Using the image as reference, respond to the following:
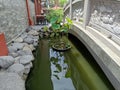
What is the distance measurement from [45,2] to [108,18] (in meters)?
13.2

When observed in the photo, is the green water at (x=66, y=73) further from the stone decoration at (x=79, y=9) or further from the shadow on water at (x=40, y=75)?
the stone decoration at (x=79, y=9)

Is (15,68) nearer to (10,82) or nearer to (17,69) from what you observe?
(17,69)

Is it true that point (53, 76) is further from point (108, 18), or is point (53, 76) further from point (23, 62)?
point (108, 18)

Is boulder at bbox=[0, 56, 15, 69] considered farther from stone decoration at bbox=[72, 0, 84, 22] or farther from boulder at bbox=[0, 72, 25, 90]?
stone decoration at bbox=[72, 0, 84, 22]

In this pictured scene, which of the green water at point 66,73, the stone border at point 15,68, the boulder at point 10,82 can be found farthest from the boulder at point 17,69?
the green water at point 66,73

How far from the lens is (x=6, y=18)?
3.58 metres

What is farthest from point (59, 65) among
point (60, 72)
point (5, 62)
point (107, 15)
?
point (107, 15)

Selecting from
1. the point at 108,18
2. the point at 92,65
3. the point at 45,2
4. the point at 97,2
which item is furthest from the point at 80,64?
the point at 45,2

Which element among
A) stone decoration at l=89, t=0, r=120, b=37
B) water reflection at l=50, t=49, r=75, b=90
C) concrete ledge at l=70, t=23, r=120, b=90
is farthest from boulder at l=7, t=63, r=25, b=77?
stone decoration at l=89, t=0, r=120, b=37

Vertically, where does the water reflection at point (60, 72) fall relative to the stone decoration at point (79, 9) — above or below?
below

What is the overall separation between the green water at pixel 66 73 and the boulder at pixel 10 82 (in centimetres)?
38

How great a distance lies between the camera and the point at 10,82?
2062 mm

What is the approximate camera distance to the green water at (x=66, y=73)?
98.2 inches

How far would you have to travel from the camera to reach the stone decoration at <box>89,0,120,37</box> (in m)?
2.35
